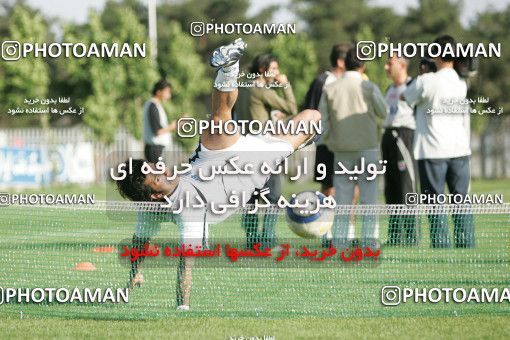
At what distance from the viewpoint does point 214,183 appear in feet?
21.9

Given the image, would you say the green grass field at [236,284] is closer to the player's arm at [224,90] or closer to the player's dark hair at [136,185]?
the player's dark hair at [136,185]

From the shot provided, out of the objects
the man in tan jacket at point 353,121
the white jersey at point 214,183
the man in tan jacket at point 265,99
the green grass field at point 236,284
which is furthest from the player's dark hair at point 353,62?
the green grass field at point 236,284

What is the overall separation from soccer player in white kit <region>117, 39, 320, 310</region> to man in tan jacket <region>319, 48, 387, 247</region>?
3.00 m

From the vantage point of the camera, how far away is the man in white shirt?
32.4 ft

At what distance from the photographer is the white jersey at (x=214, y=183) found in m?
6.37

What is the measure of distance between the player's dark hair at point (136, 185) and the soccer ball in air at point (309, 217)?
1052 mm

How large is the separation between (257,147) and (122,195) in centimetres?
111

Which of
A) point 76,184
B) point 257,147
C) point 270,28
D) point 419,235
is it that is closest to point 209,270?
point 257,147

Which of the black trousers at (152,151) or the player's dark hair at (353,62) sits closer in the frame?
the player's dark hair at (353,62)

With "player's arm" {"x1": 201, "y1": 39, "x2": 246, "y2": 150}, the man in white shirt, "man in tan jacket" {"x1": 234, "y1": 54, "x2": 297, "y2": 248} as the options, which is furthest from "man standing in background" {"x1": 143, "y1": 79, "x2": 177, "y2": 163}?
"player's arm" {"x1": 201, "y1": 39, "x2": 246, "y2": 150}

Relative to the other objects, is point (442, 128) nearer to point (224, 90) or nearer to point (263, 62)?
point (263, 62)

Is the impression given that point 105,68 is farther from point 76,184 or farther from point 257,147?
point 257,147

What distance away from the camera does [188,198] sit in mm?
6465

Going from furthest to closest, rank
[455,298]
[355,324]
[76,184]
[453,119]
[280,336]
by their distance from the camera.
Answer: [76,184], [453,119], [455,298], [355,324], [280,336]
